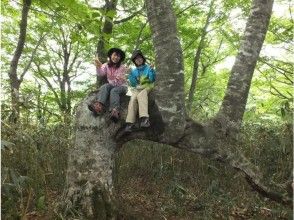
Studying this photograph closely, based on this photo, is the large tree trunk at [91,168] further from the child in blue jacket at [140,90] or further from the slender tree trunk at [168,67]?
the slender tree trunk at [168,67]

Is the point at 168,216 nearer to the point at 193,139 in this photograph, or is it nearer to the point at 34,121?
the point at 193,139

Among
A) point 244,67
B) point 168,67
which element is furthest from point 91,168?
point 244,67

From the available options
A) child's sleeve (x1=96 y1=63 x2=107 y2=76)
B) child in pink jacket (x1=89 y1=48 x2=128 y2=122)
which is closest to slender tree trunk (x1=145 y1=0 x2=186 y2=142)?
child in pink jacket (x1=89 y1=48 x2=128 y2=122)

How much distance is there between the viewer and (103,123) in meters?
5.30

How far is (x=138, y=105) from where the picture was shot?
204 inches

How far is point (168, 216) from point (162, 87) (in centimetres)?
197

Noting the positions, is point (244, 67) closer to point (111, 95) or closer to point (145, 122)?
point (145, 122)

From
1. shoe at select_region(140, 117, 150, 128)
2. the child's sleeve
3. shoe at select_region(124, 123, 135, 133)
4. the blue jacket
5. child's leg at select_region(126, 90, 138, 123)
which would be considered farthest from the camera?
the child's sleeve

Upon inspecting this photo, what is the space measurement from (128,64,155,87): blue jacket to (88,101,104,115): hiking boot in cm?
66

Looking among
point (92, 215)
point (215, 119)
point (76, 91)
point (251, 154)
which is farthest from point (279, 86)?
point (92, 215)

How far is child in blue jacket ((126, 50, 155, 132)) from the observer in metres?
5.01

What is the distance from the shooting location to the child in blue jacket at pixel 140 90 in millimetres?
5008

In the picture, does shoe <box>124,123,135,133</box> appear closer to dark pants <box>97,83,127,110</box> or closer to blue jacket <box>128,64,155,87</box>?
dark pants <box>97,83,127,110</box>

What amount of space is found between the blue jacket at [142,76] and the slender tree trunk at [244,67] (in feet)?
3.47
